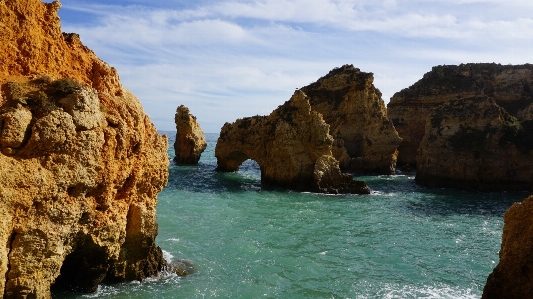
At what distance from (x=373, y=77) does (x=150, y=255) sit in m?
39.0

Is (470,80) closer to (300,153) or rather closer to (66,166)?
(300,153)

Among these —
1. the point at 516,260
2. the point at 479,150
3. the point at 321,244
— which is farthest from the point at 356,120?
the point at 516,260

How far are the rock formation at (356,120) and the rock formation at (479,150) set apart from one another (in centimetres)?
737

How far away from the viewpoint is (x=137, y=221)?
12.0 meters

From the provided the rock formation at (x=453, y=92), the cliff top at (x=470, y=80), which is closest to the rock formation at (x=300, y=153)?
the rock formation at (x=453, y=92)

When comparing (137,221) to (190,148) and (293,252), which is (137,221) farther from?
(190,148)

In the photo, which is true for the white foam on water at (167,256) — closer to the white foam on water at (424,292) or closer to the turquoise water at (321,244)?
the turquoise water at (321,244)

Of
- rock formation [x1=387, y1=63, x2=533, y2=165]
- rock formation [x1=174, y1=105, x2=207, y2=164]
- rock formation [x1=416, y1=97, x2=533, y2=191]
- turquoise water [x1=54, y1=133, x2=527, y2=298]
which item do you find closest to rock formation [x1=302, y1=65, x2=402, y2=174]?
rock formation [x1=416, y1=97, x2=533, y2=191]

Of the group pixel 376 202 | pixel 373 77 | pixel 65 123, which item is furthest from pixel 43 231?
pixel 373 77

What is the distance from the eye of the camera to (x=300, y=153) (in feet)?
Result: 114

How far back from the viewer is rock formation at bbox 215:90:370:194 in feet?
110

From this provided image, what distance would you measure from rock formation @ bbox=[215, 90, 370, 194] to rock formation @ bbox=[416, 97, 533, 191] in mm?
10642

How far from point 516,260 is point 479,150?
Answer: 101ft

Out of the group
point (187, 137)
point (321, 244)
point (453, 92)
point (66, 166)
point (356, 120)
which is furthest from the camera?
point (187, 137)
